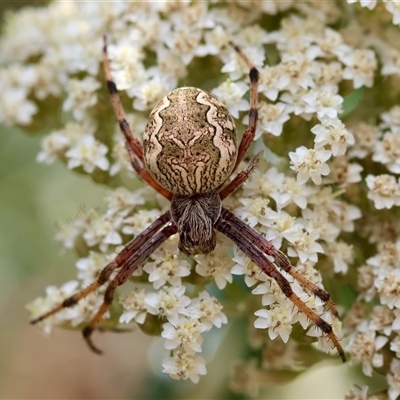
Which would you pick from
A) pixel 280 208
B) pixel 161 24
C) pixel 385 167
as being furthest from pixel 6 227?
pixel 385 167

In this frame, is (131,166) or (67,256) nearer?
(131,166)

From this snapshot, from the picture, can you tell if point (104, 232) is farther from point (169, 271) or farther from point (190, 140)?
point (190, 140)

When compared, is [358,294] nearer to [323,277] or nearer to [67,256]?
[323,277]

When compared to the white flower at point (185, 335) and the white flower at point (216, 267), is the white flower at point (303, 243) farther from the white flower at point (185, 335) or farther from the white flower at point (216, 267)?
the white flower at point (185, 335)

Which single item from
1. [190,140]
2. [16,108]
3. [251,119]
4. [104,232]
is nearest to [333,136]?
[251,119]

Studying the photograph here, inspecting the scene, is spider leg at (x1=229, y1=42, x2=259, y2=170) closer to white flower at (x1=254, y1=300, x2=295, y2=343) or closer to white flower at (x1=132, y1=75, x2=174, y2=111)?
white flower at (x1=132, y1=75, x2=174, y2=111)
